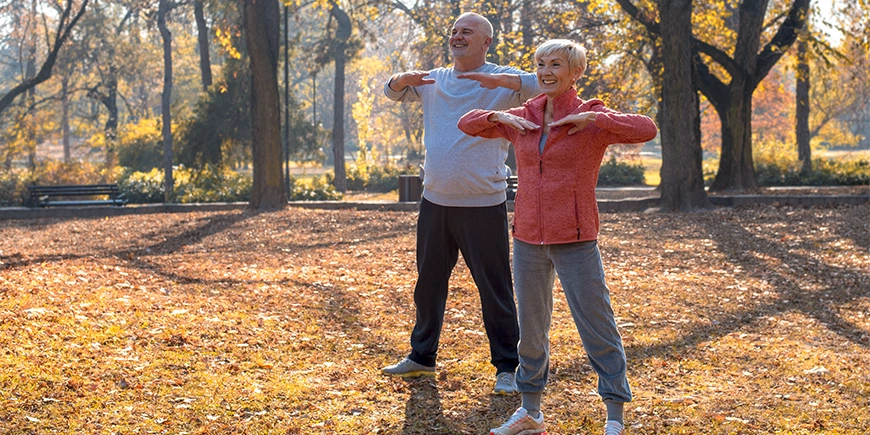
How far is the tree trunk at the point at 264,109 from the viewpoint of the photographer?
17.0 metres

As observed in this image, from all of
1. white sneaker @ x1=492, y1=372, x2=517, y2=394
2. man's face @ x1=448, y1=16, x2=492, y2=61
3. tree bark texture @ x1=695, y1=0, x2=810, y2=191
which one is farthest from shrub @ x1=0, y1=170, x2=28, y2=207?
man's face @ x1=448, y1=16, x2=492, y2=61

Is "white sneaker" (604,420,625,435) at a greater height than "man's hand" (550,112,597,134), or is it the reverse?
"man's hand" (550,112,597,134)

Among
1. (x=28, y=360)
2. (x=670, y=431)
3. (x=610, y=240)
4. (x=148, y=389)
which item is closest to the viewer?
(x=670, y=431)

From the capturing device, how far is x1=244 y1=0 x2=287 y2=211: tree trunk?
17.0 m

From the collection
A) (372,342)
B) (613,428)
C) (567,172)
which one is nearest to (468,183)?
(567,172)

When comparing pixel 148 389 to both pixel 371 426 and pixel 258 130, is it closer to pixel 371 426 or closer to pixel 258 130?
pixel 371 426

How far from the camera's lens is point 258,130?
17.3 metres

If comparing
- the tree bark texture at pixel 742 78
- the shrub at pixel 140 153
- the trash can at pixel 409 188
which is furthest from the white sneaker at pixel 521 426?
the shrub at pixel 140 153

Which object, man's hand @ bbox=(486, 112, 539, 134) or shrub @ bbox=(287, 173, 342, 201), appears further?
shrub @ bbox=(287, 173, 342, 201)

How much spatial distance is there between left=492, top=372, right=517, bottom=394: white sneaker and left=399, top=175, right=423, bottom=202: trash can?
554 inches

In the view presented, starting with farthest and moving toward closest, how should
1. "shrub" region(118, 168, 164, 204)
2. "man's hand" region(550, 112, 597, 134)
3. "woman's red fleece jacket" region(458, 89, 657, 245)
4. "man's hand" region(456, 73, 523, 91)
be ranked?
"shrub" region(118, 168, 164, 204) → "man's hand" region(456, 73, 523, 91) → "woman's red fleece jacket" region(458, 89, 657, 245) → "man's hand" region(550, 112, 597, 134)

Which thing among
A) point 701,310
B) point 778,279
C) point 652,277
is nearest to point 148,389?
point 701,310

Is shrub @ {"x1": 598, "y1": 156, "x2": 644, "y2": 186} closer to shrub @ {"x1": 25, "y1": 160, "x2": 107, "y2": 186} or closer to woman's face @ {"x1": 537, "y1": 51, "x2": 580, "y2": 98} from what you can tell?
shrub @ {"x1": 25, "y1": 160, "x2": 107, "y2": 186}

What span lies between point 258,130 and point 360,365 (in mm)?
12157
